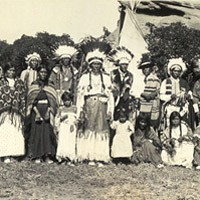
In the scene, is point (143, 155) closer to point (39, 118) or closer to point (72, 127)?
point (72, 127)

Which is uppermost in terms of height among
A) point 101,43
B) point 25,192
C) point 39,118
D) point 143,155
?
point 101,43

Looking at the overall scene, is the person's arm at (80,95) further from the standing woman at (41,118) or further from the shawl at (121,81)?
the shawl at (121,81)

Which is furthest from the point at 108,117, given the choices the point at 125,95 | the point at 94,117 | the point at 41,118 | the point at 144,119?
the point at 41,118

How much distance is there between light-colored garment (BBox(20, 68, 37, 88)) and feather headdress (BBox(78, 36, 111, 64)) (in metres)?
0.75

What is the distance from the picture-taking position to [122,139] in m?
7.39

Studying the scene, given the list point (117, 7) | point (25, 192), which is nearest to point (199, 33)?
point (117, 7)

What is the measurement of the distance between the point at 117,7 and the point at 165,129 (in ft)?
6.12

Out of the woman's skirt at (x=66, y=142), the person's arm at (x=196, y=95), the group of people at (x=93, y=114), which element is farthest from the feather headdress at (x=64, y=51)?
the person's arm at (x=196, y=95)

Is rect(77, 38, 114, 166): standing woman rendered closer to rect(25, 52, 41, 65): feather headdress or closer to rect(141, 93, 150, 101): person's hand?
rect(141, 93, 150, 101): person's hand

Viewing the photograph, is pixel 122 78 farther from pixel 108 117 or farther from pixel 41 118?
pixel 41 118

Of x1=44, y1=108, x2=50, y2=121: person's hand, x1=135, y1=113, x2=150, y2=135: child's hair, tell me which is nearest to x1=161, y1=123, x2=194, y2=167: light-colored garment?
x1=135, y1=113, x2=150, y2=135: child's hair

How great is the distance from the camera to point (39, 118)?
7.33 m

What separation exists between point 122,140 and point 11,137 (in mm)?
1536

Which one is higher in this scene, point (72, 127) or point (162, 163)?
point (72, 127)
